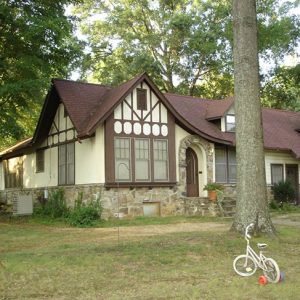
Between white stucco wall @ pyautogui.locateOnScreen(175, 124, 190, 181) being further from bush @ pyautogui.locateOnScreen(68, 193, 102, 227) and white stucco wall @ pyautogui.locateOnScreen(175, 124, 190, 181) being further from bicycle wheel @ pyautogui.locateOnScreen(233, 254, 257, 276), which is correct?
bicycle wheel @ pyautogui.locateOnScreen(233, 254, 257, 276)

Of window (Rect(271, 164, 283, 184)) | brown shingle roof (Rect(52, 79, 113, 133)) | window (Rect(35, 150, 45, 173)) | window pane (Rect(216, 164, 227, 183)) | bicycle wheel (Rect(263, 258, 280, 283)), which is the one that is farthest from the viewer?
window (Rect(271, 164, 283, 184))

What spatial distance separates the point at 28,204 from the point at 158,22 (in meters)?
23.0

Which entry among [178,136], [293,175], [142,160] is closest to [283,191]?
[293,175]

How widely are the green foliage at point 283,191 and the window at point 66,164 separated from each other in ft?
32.2

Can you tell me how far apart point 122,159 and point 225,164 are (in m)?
6.02

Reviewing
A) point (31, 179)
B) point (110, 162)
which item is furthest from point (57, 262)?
point (31, 179)

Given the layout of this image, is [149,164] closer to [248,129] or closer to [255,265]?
[248,129]

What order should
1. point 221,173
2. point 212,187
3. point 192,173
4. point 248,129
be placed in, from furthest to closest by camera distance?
point 221,173 → point 192,173 → point 212,187 → point 248,129

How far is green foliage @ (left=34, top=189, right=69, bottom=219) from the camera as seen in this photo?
1880 cm

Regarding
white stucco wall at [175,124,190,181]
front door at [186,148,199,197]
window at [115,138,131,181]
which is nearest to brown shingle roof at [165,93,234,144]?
white stucco wall at [175,124,190,181]

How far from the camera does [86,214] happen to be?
16422 millimetres

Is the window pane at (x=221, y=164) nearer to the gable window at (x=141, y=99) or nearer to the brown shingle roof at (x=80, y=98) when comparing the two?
the gable window at (x=141, y=99)

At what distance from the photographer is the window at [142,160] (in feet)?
59.6

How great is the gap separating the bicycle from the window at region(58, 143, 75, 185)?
1183 centimetres
